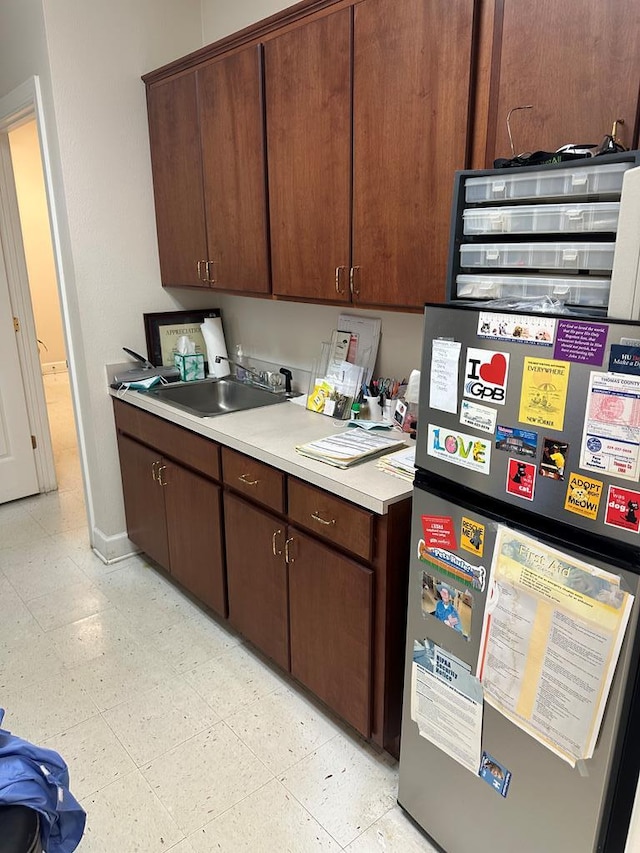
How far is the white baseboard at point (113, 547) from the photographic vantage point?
307 cm

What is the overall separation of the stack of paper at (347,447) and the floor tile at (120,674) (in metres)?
1.09

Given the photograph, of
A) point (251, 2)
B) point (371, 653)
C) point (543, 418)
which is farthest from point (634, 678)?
point (251, 2)

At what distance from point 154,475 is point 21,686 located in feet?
3.10

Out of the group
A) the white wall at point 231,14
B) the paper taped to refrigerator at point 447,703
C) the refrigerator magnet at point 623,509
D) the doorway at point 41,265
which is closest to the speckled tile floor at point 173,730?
the paper taped to refrigerator at point 447,703

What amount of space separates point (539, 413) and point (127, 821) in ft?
5.25

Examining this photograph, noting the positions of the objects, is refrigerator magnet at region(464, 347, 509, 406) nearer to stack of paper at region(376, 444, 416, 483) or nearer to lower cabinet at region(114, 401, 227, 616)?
stack of paper at region(376, 444, 416, 483)

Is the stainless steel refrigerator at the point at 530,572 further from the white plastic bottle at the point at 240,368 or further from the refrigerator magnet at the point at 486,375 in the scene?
the white plastic bottle at the point at 240,368

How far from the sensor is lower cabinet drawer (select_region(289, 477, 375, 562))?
64.7 inches

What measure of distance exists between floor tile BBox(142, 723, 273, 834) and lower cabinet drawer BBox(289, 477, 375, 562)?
769 mm

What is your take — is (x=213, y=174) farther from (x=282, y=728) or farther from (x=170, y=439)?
(x=282, y=728)

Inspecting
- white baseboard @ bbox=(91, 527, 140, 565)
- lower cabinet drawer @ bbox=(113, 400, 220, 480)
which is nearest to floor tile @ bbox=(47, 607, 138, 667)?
white baseboard @ bbox=(91, 527, 140, 565)

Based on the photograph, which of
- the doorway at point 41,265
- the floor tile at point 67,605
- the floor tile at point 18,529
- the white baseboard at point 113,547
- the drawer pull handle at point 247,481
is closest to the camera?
the drawer pull handle at point 247,481

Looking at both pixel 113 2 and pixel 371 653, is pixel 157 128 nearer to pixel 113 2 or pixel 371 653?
pixel 113 2

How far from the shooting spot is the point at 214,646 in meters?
2.42
